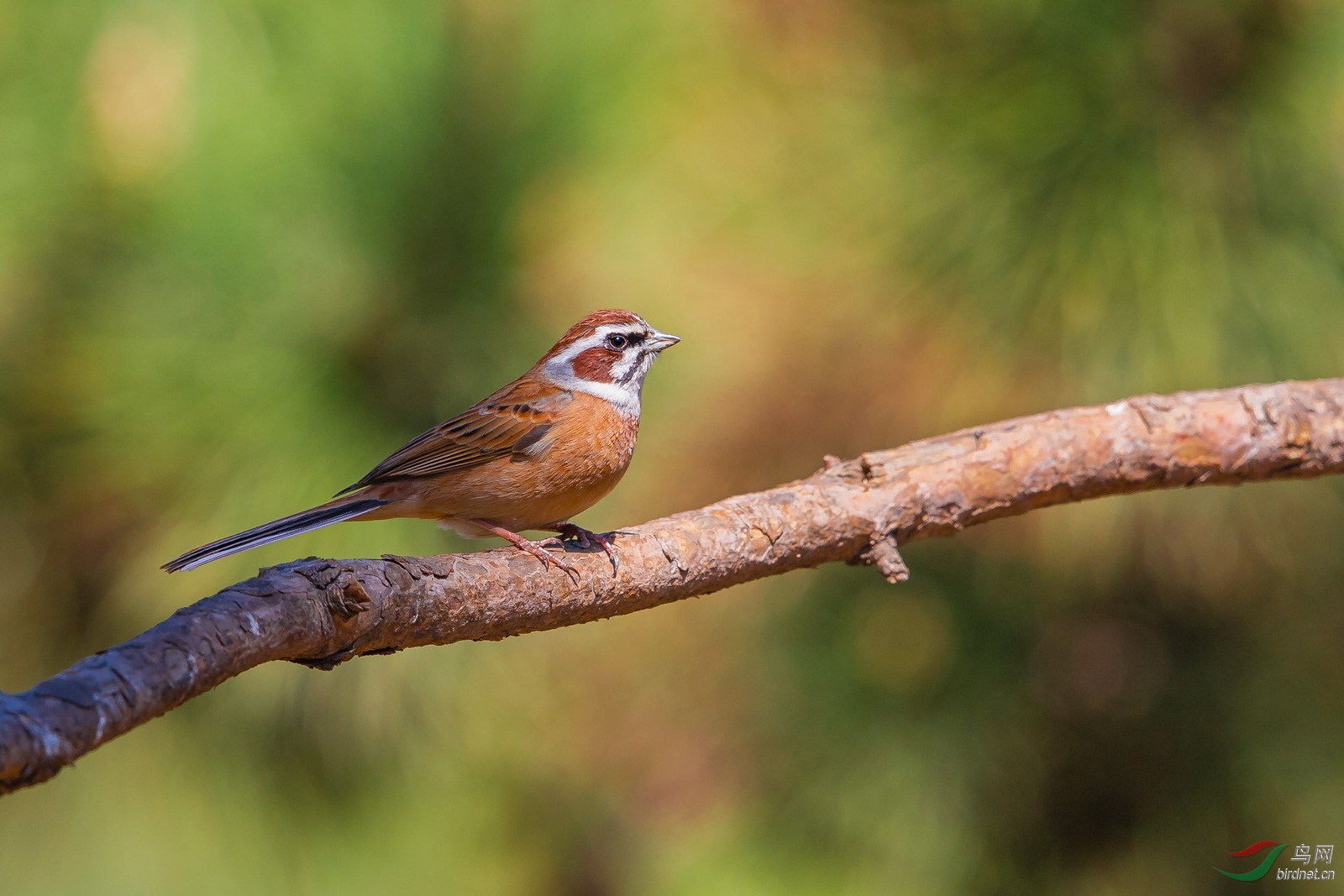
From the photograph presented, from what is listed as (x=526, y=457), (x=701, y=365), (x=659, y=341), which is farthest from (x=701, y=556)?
(x=701, y=365)

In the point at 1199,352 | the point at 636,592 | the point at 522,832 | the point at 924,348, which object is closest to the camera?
the point at 636,592

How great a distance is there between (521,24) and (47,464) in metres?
2.47

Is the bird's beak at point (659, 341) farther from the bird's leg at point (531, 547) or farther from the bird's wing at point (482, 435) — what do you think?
the bird's leg at point (531, 547)

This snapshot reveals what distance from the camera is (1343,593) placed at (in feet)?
13.3

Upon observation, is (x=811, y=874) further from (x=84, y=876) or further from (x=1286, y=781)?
(x=84, y=876)

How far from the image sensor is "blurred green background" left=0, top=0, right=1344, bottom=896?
380cm

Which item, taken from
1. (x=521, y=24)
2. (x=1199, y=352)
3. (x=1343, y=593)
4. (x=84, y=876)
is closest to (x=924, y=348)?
(x=1199, y=352)

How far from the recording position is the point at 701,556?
116 inches

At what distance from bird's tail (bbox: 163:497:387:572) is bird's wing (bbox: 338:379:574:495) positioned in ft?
0.34

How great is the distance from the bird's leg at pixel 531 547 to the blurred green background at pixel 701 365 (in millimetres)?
425

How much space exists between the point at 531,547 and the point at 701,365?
6.21 ft

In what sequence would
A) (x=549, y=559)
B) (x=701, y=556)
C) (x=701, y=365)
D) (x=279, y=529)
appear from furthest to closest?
(x=701, y=365)
(x=279, y=529)
(x=701, y=556)
(x=549, y=559)

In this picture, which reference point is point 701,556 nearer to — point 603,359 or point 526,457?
point 526,457

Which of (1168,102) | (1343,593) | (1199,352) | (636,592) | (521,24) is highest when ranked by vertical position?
(521,24)
